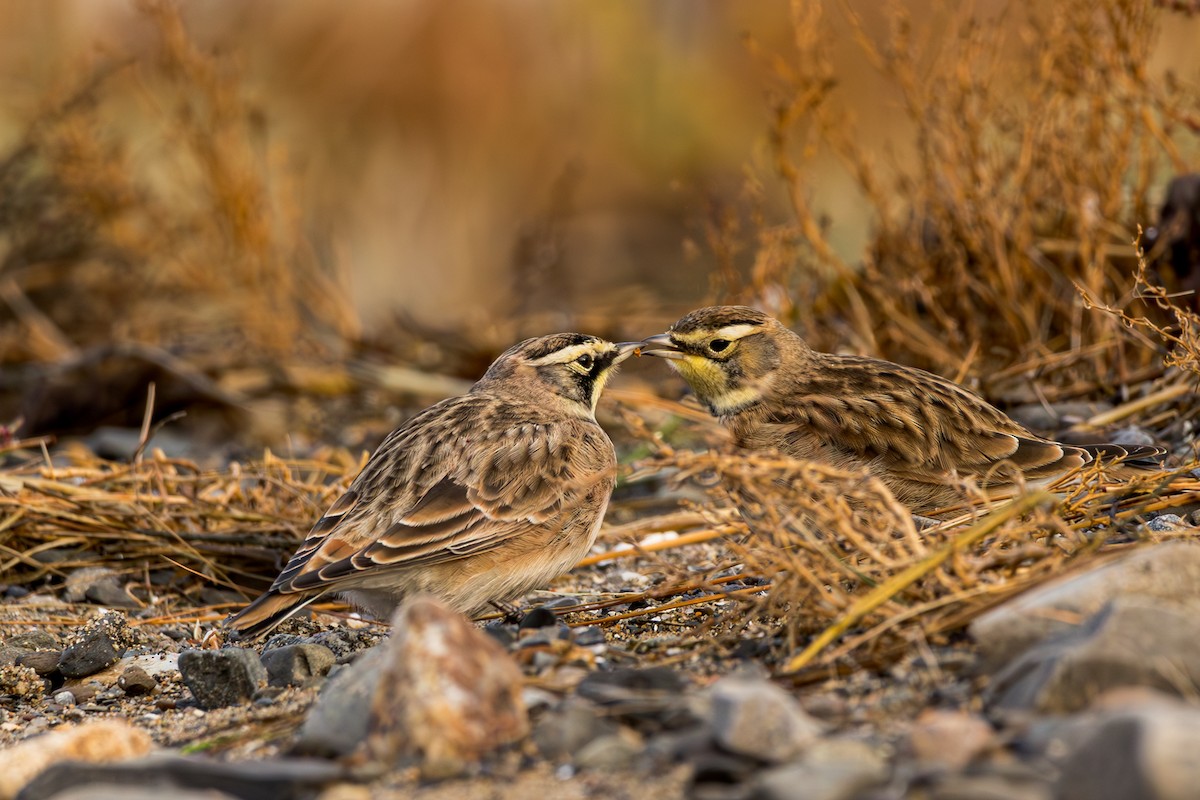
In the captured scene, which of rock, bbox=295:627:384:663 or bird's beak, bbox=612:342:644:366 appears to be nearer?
rock, bbox=295:627:384:663

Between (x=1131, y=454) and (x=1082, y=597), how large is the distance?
1.57 m

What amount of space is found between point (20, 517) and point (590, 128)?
35.6ft

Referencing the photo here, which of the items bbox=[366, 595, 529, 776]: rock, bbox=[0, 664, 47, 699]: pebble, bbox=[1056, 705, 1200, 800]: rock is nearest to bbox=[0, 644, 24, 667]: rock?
bbox=[0, 664, 47, 699]: pebble

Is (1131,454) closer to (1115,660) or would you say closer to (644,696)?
(1115,660)

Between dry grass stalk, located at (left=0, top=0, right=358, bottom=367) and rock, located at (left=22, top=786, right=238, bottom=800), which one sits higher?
dry grass stalk, located at (left=0, top=0, right=358, bottom=367)

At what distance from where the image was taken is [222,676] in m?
4.37

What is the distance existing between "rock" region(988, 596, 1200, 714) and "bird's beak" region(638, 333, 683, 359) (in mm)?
2558

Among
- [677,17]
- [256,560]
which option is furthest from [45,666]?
[677,17]

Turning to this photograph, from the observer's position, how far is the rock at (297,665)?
4418 mm

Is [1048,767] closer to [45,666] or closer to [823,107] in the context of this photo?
[45,666]

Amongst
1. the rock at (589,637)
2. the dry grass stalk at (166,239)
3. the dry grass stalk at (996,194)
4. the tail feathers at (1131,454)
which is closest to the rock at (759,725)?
the rock at (589,637)

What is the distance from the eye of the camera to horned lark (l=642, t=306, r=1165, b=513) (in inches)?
191

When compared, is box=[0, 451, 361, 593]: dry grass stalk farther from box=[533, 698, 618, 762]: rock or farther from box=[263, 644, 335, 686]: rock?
box=[533, 698, 618, 762]: rock

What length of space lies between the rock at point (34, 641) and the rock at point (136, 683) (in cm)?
61
